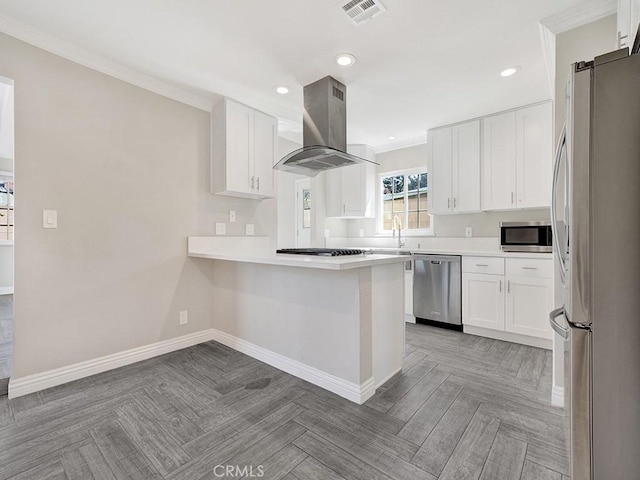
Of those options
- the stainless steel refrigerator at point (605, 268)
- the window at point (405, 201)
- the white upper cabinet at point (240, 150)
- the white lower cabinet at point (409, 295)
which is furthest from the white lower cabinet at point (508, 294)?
the white upper cabinet at point (240, 150)

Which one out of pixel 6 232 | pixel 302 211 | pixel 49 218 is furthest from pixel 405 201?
pixel 6 232

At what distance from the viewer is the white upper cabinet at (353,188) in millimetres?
4727

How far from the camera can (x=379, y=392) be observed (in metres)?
2.08

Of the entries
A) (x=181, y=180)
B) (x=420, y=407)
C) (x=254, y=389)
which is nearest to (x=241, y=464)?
(x=254, y=389)

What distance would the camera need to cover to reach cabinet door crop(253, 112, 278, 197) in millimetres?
3330

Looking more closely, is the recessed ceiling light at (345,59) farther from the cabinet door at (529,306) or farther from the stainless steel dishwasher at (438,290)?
the cabinet door at (529,306)

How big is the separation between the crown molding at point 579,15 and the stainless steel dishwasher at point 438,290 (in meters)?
2.16

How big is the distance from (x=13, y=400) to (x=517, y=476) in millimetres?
2992

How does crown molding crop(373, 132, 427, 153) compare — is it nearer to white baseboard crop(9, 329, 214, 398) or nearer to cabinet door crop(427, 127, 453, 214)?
cabinet door crop(427, 127, 453, 214)

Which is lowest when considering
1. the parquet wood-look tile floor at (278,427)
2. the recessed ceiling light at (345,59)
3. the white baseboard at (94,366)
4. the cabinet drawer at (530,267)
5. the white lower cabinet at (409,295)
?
the parquet wood-look tile floor at (278,427)

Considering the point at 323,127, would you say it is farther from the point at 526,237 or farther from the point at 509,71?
the point at 526,237

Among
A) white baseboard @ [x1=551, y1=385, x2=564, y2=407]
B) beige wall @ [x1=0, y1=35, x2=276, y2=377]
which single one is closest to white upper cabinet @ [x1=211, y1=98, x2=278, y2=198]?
beige wall @ [x1=0, y1=35, x2=276, y2=377]

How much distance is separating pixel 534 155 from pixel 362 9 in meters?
2.51

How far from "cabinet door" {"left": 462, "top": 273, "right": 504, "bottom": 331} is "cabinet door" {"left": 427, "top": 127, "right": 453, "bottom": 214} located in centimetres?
100
